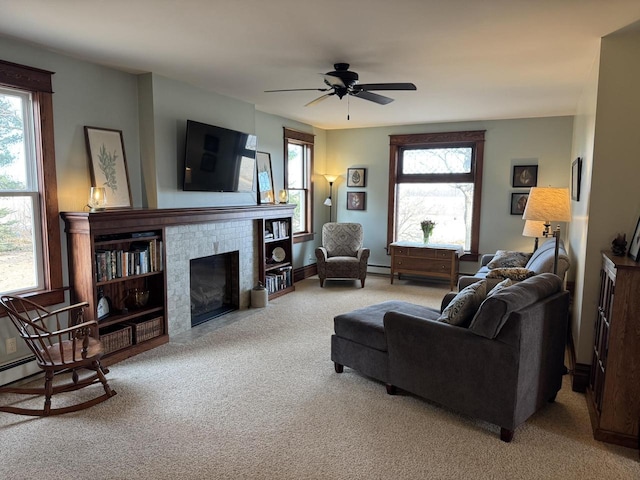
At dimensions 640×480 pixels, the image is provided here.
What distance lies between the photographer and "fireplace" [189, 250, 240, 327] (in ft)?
15.9

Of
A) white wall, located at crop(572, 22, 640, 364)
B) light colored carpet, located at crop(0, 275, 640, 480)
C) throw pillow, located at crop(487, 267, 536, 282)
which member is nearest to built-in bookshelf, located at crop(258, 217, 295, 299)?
light colored carpet, located at crop(0, 275, 640, 480)

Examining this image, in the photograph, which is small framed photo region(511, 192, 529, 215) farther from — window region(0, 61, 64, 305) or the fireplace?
window region(0, 61, 64, 305)

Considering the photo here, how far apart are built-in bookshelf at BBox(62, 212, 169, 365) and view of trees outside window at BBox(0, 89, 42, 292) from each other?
274mm

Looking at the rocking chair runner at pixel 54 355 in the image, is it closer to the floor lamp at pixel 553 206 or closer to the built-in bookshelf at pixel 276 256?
the built-in bookshelf at pixel 276 256

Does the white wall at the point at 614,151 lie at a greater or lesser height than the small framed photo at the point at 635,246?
greater

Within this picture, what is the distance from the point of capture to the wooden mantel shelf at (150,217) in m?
3.46

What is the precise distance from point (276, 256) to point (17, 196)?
3418 millimetres

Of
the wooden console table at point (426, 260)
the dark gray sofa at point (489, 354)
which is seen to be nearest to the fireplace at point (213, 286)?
the dark gray sofa at point (489, 354)

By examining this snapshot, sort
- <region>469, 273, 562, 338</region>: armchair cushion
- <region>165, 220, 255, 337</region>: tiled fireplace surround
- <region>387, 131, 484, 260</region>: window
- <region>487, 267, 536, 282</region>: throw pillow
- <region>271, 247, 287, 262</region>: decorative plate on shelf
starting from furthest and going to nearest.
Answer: <region>387, 131, 484, 260</region>: window < <region>271, 247, 287, 262</region>: decorative plate on shelf < <region>165, 220, 255, 337</region>: tiled fireplace surround < <region>487, 267, 536, 282</region>: throw pillow < <region>469, 273, 562, 338</region>: armchair cushion

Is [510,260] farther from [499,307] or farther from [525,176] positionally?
[499,307]

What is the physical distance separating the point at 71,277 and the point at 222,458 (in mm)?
2201

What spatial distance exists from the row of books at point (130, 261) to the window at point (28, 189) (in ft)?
1.08

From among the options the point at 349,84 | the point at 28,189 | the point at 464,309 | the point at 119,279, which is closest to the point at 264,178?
the point at 349,84

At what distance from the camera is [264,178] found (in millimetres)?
6074
